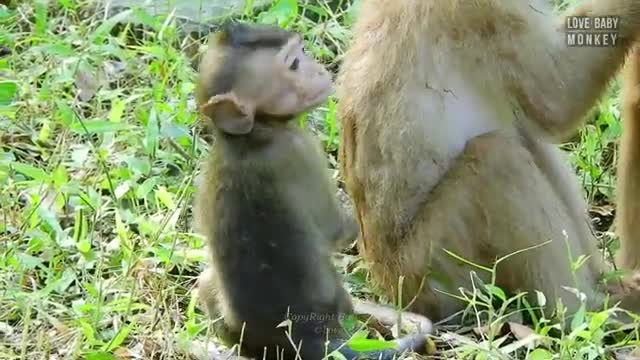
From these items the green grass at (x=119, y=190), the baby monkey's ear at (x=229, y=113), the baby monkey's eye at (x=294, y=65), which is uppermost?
the baby monkey's eye at (x=294, y=65)

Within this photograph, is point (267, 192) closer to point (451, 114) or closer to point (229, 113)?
point (229, 113)

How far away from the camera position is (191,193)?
5965mm

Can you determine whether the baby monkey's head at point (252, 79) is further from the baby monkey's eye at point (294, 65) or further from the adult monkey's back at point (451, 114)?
the adult monkey's back at point (451, 114)

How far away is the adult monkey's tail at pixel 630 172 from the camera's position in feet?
18.4

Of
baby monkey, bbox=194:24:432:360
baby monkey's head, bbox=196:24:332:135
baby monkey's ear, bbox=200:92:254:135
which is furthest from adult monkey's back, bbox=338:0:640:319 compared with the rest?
baby monkey's ear, bbox=200:92:254:135

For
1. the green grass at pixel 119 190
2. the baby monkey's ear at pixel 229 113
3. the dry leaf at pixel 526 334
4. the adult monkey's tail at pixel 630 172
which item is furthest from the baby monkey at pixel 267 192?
the adult monkey's tail at pixel 630 172

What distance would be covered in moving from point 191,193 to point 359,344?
151 cm

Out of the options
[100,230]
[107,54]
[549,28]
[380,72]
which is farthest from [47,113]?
[549,28]

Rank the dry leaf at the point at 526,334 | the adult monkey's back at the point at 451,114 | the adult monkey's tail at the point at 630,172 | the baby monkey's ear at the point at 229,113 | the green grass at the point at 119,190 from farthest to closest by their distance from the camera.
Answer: the adult monkey's tail at the point at 630,172 → the adult monkey's back at the point at 451,114 → the green grass at the point at 119,190 → the dry leaf at the point at 526,334 → the baby monkey's ear at the point at 229,113

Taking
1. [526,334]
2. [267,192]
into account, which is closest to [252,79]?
[267,192]

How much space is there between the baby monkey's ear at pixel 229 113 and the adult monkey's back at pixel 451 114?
99 cm

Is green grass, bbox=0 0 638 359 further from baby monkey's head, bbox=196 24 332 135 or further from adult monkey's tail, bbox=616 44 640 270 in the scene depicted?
baby monkey's head, bbox=196 24 332 135

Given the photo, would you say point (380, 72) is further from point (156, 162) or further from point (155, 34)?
point (155, 34)

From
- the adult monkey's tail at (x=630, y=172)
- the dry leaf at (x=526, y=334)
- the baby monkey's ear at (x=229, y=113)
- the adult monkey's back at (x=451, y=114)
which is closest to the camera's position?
the baby monkey's ear at (x=229, y=113)
